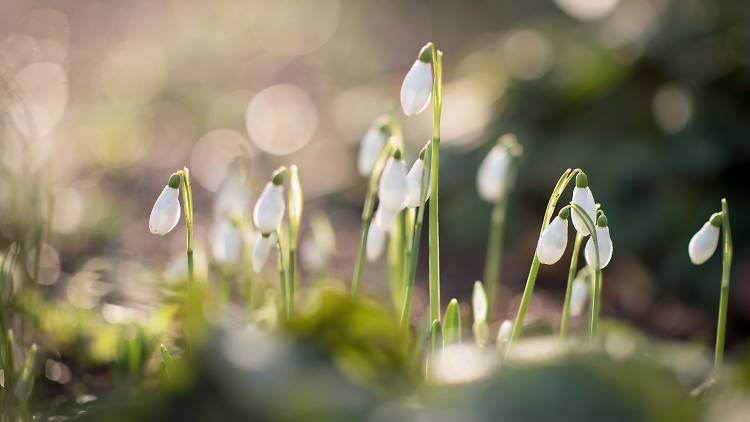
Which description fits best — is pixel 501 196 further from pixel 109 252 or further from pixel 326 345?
pixel 109 252

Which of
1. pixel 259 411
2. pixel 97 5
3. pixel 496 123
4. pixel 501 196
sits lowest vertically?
pixel 259 411

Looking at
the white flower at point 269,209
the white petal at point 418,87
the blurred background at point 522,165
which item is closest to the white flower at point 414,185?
the white petal at point 418,87

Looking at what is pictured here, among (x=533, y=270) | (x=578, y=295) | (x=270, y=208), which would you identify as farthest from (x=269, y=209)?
(x=578, y=295)

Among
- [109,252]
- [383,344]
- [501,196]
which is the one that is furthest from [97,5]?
[383,344]

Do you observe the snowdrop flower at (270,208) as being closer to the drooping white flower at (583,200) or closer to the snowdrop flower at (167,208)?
the snowdrop flower at (167,208)

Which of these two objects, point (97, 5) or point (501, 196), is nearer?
point (501, 196)

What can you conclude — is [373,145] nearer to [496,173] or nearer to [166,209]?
[496,173]

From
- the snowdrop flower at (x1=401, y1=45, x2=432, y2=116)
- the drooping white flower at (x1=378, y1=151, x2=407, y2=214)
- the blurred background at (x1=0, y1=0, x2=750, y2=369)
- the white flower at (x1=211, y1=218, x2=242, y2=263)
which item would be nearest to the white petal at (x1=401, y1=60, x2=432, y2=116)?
the snowdrop flower at (x1=401, y1=45, x2=432, y2=116)

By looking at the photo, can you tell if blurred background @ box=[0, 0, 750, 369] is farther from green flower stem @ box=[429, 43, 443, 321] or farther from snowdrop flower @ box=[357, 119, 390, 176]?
green flower stem @ box=[429, 43, 443, 321]
